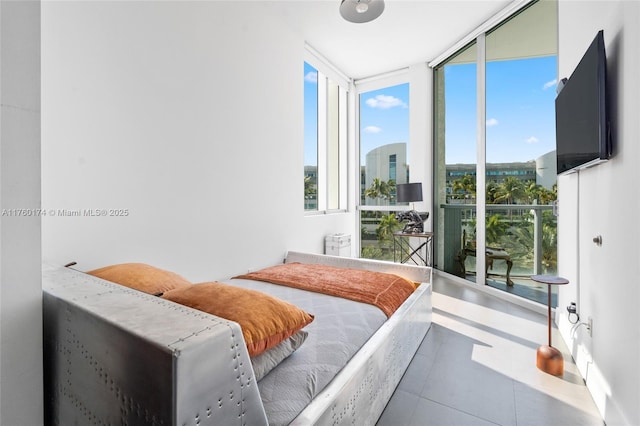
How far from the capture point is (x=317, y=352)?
1502 mm

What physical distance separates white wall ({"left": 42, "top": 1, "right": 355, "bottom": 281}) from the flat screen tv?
8.90 feet

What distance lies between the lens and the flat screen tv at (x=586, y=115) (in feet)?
5.32

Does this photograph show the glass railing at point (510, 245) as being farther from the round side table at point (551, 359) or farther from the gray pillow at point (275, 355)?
the gray pillow at point (275, 355)

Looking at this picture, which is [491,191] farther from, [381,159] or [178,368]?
[178,368]

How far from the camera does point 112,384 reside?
0.88 m

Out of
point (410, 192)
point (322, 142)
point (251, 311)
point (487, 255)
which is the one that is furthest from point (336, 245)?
point (251, 311)

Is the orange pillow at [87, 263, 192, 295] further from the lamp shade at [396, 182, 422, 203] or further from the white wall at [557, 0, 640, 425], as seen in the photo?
the lamp shade at [396, 182, 422, 203]

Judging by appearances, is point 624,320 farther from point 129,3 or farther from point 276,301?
point 129,3

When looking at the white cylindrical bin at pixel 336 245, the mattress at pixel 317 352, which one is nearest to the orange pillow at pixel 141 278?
the mattress at pixel 317 352

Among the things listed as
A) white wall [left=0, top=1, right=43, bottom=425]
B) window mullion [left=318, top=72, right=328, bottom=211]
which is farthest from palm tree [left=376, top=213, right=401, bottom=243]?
white wall [left=0, top=1, right=43, bottom=425]

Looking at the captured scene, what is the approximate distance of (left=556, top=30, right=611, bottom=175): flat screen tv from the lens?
5.32 feet

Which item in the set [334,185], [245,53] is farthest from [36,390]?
[334,185]

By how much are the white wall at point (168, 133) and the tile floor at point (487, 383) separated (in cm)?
190

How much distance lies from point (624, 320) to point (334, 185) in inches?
172
